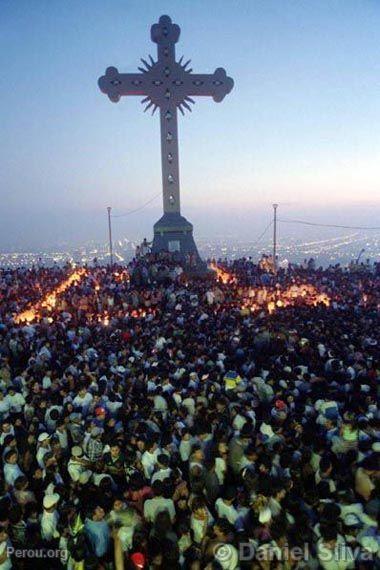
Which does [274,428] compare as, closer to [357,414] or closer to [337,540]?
[357,414]

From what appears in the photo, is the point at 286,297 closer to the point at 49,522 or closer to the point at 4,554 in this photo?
the point at 49,522

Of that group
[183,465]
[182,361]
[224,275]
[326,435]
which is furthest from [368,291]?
[183,465]

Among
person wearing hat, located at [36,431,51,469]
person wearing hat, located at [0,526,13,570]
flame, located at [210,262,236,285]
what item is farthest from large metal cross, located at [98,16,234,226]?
person wearing hat, located at [0,526,13,570]

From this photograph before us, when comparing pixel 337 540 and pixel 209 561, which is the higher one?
pixel 337 540

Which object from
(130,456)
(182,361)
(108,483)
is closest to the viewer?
(108,483)

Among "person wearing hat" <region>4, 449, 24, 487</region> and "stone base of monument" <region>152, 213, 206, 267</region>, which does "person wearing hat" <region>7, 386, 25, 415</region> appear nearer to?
"person wearing hat" <region>4, 449, 24, 487</region>

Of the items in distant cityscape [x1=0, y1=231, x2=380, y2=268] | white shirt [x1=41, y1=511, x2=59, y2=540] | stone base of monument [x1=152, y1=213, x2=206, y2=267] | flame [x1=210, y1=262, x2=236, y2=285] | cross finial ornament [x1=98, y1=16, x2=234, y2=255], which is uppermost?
cross finial ornament [x1=98, y1=16, x2=234, y2=255]

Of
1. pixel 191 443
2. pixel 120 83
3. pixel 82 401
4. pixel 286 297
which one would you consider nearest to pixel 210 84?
pixel 120 83

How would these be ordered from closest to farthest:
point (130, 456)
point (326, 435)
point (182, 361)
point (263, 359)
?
point (130, 456) → point (326, 435) → point (182, 361) → point (263, 359)
